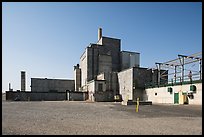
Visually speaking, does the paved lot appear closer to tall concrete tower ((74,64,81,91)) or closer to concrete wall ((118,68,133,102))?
concrete wall ((118,68,133,102))

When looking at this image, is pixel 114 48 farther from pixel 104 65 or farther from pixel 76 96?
pixel 76 96

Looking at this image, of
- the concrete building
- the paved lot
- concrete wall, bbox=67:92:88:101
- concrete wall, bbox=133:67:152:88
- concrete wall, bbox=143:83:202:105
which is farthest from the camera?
concrete wall, bbox=67:92:88:101

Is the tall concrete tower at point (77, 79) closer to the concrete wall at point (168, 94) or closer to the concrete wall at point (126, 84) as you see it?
the concrete wall at point (126, 84)

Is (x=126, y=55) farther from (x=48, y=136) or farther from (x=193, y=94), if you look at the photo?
(x=48, y=136)

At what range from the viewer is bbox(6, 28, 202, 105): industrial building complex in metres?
28.2

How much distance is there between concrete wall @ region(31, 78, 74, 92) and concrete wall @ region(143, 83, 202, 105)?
108 ft

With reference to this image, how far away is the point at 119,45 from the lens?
58531 millimetres

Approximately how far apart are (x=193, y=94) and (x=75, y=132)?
2247 centimetres

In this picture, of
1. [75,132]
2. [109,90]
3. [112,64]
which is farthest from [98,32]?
[75,132]

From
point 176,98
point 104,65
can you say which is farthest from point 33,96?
point 176,98

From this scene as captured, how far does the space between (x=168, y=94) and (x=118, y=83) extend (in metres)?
16.7

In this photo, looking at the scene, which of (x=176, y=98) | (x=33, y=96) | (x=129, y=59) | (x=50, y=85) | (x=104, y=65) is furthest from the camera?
(x=50, y=85)

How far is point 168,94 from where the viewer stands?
3056 centimetres

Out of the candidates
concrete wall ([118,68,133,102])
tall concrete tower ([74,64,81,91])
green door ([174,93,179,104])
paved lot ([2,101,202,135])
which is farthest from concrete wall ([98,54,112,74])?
paved lot ([2,101,202,135])
